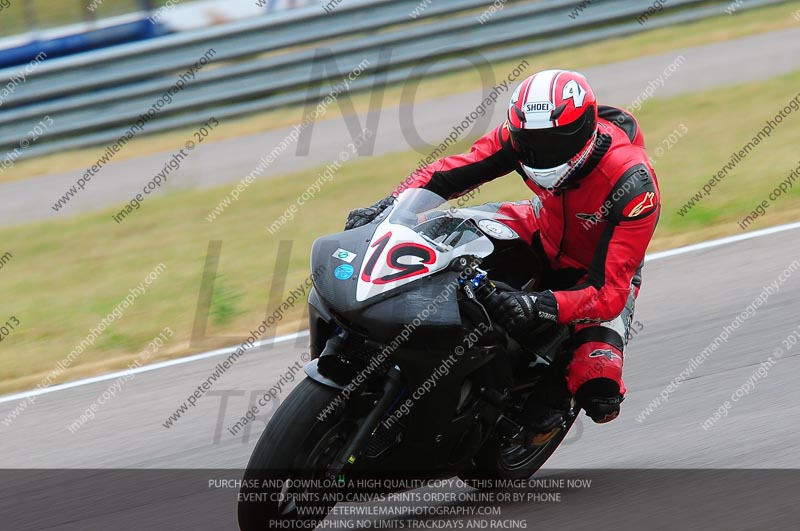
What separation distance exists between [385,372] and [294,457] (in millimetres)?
467

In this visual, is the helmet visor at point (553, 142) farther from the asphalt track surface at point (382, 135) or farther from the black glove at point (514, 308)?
the asphalt track surface at point (382, 135)

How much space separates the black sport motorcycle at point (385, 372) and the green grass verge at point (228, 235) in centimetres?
333

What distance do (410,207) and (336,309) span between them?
27.7 inches

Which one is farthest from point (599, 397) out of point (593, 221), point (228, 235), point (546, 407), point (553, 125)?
point (228, 235)

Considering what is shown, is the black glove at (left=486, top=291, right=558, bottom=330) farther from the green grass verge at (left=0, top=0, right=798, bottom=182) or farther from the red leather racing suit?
the green grass verge at (left=0, top=0, right=798, bottom=182)

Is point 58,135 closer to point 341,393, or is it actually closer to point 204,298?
point 204,298

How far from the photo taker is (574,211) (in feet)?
15.1

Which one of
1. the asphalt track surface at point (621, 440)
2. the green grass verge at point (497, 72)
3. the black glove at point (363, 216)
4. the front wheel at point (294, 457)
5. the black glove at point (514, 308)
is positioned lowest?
the green grass verge at point (497, 72)

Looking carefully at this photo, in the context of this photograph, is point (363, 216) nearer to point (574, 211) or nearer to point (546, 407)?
point (574, 211)

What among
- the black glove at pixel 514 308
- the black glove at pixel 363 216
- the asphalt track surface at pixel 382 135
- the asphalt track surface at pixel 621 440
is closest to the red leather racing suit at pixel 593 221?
the black glove at pixel 514 308

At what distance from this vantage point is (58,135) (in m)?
12.1

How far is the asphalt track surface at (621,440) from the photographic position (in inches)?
180

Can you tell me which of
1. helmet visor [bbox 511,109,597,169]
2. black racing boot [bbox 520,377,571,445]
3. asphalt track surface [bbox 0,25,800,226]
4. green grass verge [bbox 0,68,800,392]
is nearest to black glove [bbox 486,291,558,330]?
helmet visor [bbox 511,109,597,169]

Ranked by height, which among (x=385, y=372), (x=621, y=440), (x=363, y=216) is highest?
(x=363, y=216)
